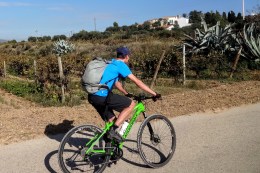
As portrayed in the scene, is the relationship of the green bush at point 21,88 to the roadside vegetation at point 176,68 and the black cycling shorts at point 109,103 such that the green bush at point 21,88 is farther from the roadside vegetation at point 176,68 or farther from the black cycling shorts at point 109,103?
the black cycling shorts at point 109,103

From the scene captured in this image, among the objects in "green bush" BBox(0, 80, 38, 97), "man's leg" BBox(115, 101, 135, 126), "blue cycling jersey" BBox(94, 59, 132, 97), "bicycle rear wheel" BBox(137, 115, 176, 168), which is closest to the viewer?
"blue cycling jersey" BBox(94, 59, 132, 97)

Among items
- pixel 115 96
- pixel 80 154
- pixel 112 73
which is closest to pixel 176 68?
pixel 115 96

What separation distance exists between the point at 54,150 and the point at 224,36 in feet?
42.3

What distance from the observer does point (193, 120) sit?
26.9 feet

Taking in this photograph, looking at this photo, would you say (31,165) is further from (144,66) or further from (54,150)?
(144,66)

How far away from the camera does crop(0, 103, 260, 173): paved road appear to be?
543 cm

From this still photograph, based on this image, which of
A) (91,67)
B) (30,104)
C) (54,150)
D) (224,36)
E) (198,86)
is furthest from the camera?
(224,36)

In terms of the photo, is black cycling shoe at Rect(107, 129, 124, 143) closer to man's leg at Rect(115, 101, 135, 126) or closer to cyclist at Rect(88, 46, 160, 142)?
cyclist at Rect(88, 46, 160, 142)

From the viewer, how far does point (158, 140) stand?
5.77m

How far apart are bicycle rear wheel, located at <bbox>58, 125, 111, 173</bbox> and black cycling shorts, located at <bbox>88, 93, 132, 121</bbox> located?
Answer: 0.27 metres

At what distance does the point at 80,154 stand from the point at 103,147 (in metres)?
0.31

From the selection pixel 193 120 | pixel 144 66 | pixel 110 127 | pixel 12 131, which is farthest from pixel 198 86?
pixel 110 127

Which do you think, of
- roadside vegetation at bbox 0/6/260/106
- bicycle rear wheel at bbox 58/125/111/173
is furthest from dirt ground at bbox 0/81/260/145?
bicycle rear wheel at bbox 58/125/111/173

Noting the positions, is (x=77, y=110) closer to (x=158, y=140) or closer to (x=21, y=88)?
(x=158, y=140)
